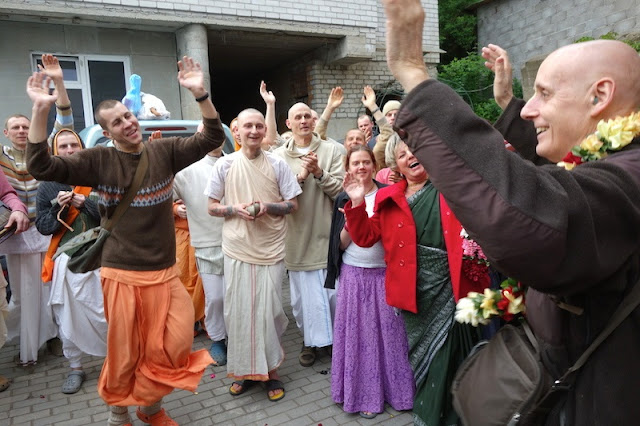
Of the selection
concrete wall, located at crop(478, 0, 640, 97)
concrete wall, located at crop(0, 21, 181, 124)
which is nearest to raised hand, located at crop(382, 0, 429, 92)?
concrete wall, located at crop(0, 21, 181, 124)

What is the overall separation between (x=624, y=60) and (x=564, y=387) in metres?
0.84

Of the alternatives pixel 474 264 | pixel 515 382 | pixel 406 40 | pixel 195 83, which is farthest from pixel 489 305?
pixel 195 83

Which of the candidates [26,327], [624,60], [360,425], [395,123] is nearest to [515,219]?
[395,123]

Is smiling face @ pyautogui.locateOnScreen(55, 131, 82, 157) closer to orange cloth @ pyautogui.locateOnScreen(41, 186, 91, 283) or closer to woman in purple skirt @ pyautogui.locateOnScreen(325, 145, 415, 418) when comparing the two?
orange cloth @ pyautogui.locateOnScreen(41, 186, 91, 283)

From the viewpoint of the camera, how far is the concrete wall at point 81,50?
26.8 feet

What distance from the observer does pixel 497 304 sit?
1.62 meters

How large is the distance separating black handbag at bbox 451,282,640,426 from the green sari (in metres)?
1.51

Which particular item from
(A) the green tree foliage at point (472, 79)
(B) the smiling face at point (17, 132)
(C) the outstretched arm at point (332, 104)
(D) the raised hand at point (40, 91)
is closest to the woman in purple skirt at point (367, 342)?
(C) the outstretched arm at point (332, 104)

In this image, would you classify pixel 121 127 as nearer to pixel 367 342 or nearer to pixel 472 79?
pixel 367 342

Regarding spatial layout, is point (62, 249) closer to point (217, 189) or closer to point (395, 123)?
point (217, 189)

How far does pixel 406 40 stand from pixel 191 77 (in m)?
2.20

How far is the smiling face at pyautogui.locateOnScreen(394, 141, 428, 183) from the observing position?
3.12 metres

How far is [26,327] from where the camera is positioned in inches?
171

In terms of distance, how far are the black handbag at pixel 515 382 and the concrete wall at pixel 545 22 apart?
12.0 meters
